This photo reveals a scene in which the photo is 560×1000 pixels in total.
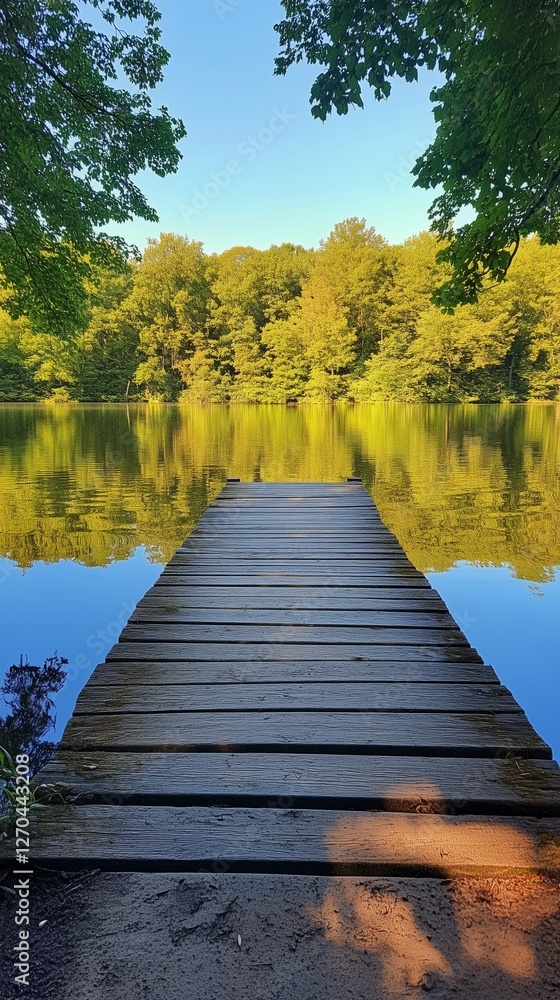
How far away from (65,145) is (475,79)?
5.46 m

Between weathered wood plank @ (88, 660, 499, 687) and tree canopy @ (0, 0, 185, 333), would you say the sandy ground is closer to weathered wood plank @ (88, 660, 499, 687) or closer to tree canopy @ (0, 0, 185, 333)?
weathered wood plank @ (88, 660, 499, 687)

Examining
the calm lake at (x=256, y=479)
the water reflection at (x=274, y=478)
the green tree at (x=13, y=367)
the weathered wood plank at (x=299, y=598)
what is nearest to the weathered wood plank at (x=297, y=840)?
the weathered wood plank at (x=299, y=598)

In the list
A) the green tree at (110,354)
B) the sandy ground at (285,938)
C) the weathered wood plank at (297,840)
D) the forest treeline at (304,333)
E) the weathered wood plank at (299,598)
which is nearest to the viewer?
the sandy ground at (285,938)

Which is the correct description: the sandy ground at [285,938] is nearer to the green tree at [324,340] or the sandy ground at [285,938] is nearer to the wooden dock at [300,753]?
the wooden dock at [300,753]

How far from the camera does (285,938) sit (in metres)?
1.17

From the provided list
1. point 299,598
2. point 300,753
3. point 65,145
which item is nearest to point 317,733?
point 300,753

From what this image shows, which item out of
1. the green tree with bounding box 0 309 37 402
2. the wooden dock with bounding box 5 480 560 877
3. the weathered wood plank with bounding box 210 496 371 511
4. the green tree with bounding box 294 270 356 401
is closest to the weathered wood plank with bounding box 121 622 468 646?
the wooden dock with bounding box 5 480 560 877

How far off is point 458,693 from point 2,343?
41.9 meters

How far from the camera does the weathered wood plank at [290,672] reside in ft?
7.70

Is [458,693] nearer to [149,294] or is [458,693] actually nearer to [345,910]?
[345,910]

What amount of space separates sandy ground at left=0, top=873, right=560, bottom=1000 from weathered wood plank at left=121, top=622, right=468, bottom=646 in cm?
149

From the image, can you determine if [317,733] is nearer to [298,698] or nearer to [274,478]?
[298,698]

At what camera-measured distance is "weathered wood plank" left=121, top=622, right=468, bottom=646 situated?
9.14 ft

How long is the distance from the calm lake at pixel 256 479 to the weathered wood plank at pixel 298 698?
168 cm
